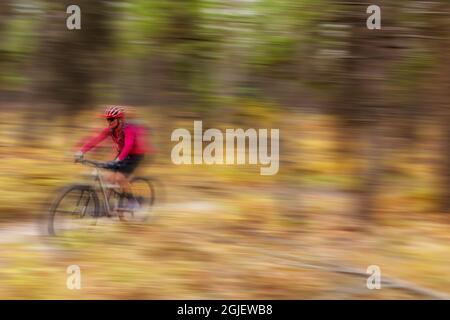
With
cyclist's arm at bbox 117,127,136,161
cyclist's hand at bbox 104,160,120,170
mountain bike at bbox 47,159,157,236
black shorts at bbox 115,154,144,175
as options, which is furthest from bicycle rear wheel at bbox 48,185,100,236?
cyclist's arm at bbox 117,127,136,161

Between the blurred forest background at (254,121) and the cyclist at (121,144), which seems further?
the cyclist at (121,144)

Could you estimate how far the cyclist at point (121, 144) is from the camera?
A: 7.57 m

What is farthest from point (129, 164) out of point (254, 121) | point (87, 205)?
point (254, 121)

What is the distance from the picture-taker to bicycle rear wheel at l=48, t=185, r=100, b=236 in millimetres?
7512

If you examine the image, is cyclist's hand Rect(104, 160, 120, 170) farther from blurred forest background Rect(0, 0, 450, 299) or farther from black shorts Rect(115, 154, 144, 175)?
blurred forest background Rect(0, 0, 450, 299)

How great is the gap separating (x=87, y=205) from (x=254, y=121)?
2624 mm

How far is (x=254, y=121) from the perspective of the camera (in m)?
9.06

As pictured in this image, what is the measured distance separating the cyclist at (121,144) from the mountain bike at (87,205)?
108 millimetres

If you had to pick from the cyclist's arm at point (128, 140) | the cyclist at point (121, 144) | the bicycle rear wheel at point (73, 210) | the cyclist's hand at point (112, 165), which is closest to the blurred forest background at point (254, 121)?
the bicycle rear wheel at point (73, 210)

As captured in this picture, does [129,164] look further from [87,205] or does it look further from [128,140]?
[87,205]

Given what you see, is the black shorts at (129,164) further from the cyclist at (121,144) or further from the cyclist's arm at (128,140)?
the cyclist's arm at (128,140)

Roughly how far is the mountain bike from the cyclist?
0.11 metres

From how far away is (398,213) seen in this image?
9.12 meters

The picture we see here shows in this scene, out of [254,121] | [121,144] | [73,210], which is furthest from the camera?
[254,121]
